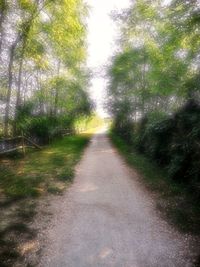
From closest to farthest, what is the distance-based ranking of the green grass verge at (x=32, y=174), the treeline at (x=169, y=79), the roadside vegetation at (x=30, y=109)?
the roadside vegetation at (x=30, y=109), the green grass verge at (x=32, y=174), the treeline at (x=169, y=79)

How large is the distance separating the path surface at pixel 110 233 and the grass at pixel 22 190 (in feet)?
1.85

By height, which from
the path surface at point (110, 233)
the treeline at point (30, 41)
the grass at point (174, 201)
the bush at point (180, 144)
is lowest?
the path surface at point (110, 233)

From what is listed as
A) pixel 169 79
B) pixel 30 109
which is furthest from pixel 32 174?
pixel 169 79

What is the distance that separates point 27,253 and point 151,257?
2276 mm

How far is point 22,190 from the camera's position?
8000mm

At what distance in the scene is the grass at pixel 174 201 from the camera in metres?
5.83

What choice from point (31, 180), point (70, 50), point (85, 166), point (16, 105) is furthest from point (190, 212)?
point (70, 50)

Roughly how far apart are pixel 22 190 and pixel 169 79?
11.8 meters

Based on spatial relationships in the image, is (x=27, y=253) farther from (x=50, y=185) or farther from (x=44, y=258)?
(x=50, y=185)

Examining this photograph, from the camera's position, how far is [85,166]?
12.4 metres

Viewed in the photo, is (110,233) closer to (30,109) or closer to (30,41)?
(30,109)

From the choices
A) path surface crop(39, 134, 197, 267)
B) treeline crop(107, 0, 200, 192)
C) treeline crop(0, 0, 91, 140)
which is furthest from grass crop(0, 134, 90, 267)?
treeline crop(107, 0, 200, 192)

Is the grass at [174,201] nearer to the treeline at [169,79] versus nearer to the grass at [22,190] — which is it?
the treeline at [169,79]

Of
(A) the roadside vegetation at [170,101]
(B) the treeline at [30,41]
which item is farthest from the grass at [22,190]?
(A) the roadside vegetation at [170,101]
